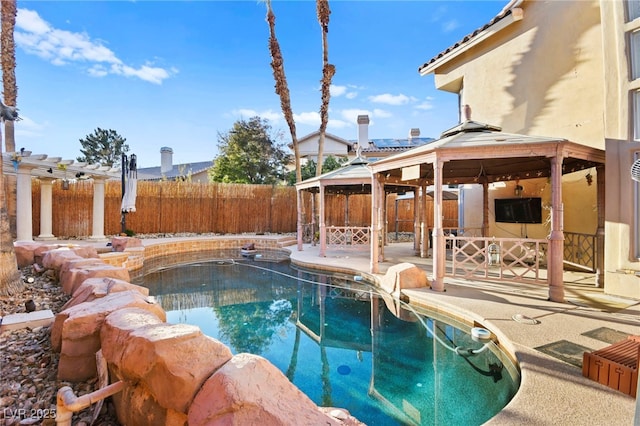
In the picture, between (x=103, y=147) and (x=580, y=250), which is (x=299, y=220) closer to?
(x=580, y=250)

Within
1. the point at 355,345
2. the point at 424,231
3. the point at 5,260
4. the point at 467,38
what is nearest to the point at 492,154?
the point at 355,345

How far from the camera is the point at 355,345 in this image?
422 centimetres

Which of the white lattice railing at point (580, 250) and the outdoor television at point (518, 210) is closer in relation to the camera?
the white lattice railing at point (580, 250)

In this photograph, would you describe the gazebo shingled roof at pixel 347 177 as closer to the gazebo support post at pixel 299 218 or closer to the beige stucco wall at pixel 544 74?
the gazebo support post at pixel 299 218

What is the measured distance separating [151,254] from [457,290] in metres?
9.73

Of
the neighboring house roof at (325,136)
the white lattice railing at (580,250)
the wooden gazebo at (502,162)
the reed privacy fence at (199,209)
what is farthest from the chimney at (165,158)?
the white lattice railing at (580,250)

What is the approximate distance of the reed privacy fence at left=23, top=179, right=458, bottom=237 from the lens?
12375mm

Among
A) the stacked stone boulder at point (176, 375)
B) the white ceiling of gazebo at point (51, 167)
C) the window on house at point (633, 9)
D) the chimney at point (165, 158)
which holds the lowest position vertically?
the stacked stone boulder at point (176, 375)

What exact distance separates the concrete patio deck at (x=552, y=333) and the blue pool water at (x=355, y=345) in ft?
1.05

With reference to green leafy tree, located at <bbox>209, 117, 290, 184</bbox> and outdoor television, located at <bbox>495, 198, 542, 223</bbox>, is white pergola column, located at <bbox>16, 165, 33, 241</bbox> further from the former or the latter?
outdoor television, located at <bbox>495, 198, 542, 223</bbox>

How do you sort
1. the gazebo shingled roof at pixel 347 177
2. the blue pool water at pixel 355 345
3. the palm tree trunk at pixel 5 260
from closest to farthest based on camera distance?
the blue pool water at pixel 355 345, the palm tree trunk at pixel 5 260, the gazebo shingled roof at pixel 347 177

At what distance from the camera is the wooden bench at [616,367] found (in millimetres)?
2371

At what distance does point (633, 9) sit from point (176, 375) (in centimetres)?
795

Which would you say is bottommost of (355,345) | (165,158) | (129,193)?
(355,345)
